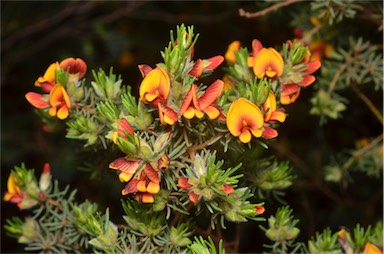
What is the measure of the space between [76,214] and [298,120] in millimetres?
1297

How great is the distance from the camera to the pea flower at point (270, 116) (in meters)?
0.95

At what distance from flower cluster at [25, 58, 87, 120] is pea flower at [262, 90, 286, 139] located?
0.36 metres

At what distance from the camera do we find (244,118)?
36.8 inches

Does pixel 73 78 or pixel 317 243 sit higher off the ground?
pixel 73 78

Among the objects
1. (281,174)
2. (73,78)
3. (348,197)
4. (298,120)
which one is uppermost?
(73,78)

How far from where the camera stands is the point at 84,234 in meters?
1.18

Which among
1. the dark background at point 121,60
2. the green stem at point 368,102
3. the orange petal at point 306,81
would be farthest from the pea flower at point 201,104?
the dark background at point 121,60

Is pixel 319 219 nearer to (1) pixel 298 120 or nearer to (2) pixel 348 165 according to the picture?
(1) pixel 298 120

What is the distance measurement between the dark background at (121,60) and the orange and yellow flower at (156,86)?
949mm

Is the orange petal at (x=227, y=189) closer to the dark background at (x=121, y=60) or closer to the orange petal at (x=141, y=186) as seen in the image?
the orange petal at (x=141, y=186)

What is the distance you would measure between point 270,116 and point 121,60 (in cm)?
156

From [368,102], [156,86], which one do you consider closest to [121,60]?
[368,102]

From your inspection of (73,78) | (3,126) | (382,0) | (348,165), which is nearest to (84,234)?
(73,78)

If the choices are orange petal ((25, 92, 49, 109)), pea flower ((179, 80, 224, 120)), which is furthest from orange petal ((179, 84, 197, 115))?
orange petal ((25, 92, 49, 109))
